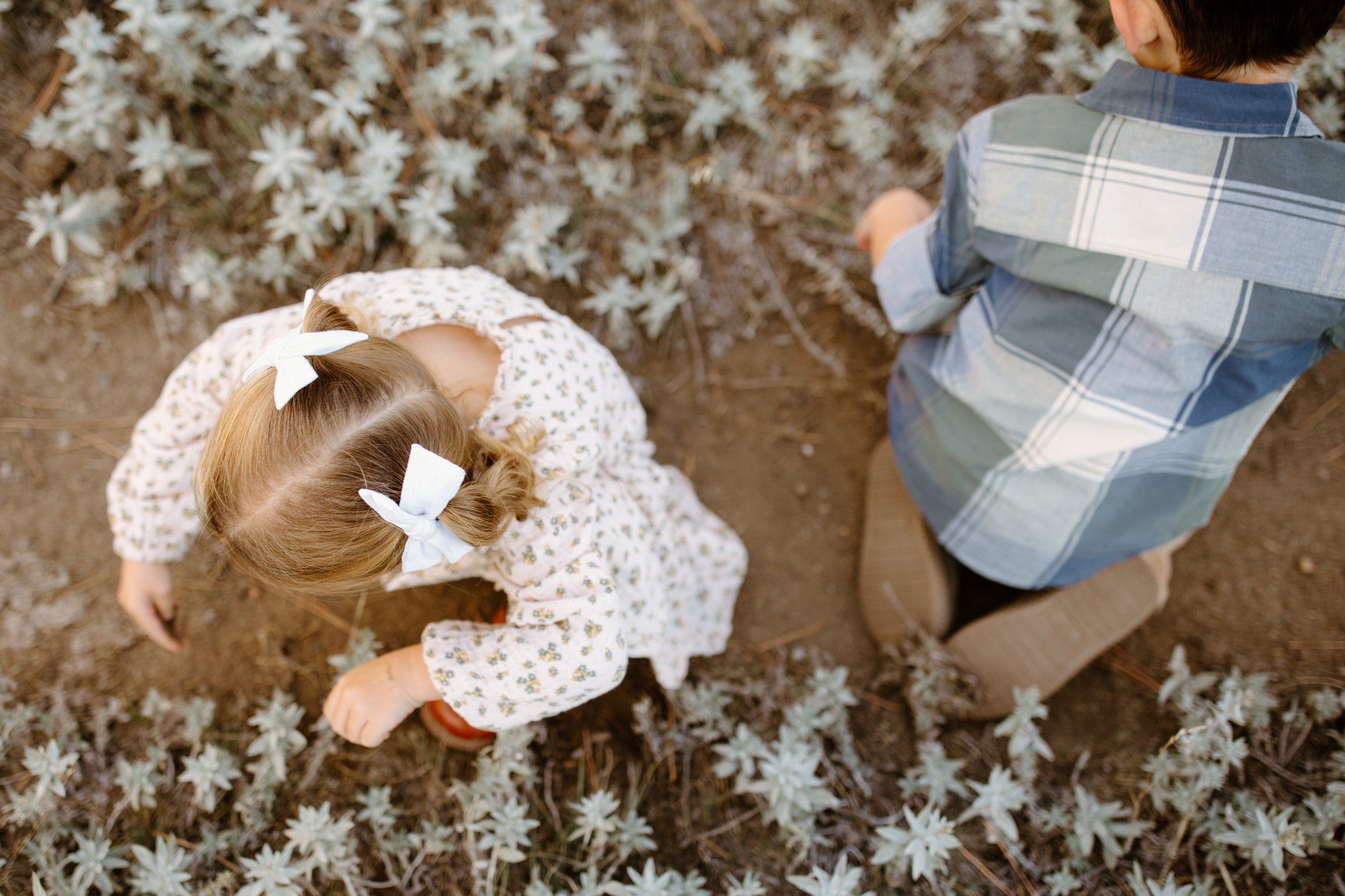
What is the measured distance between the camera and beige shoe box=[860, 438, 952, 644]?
82.9 inches

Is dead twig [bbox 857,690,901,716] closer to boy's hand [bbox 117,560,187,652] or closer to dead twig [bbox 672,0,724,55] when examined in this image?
boy's hand [bbox 117,560,187,652]

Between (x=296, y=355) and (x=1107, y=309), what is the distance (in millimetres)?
1526

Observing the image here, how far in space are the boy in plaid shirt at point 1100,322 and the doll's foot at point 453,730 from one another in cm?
115

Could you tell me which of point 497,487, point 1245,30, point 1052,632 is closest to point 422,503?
point 497,487

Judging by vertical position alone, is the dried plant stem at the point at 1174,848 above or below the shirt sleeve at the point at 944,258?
below

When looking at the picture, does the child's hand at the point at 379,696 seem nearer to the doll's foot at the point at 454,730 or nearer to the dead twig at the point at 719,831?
the doll's foot at the point at 454,730

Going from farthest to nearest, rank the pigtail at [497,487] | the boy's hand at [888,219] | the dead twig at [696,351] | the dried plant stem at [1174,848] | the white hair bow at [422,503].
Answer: the dead twig at [696,351]
the boy's hand at [888,219]
the dried plant stem at [1174,848]
the pigtail at [497,487]
the white hair bow at [422,503]

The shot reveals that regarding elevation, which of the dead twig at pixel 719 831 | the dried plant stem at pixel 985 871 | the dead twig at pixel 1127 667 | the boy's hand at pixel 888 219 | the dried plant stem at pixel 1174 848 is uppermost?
the boy's hand at pixel 888 219

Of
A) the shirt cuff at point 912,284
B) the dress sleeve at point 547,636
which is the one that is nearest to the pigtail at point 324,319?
the dress sleeve at point 547,636

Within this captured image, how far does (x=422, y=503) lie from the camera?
1.18m

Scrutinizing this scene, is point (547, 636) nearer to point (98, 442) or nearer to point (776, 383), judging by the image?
point (776, 383)

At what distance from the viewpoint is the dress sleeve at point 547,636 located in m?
1.47

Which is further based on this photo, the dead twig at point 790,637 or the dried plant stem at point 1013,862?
the dead twig at point 790,637

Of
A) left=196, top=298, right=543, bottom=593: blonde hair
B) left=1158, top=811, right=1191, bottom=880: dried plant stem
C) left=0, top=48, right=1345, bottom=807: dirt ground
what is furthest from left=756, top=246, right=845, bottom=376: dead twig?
left=1158, top=811, right=1191, bottom=880: dried plant stem
